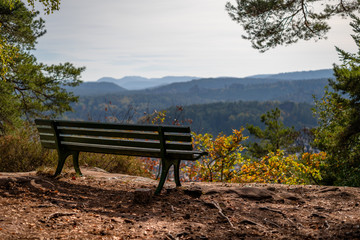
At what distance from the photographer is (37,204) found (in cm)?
407

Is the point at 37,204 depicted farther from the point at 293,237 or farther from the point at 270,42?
the point at 270,42

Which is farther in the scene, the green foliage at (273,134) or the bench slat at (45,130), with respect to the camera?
the green foliage at (273,134)

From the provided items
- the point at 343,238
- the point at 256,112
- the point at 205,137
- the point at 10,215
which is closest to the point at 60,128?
the point at 10,215

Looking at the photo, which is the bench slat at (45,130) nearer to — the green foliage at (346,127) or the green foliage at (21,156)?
the green foliage at (21,156)

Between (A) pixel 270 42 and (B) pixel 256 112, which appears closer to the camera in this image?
(A) pixel 270 42

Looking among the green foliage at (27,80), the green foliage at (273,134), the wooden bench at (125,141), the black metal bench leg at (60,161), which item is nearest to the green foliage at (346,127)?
the wooden bench at (125,141)

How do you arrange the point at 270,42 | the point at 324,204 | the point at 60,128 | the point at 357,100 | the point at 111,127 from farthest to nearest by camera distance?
the point at 270,42, the point at 357,100, the point at 60,128, the point at 111,127, the point at 324,204

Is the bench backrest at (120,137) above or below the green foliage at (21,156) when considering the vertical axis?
above

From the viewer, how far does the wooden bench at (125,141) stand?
4.46 metres

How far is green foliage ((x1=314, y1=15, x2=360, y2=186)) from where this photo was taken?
19.2 ft

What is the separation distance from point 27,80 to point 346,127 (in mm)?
10757

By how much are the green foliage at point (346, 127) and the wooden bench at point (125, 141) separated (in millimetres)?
3135

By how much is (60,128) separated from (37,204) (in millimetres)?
1547

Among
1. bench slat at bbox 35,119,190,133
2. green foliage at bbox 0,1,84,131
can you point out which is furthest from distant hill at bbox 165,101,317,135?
bench slat at bbox 35,119,190,133
